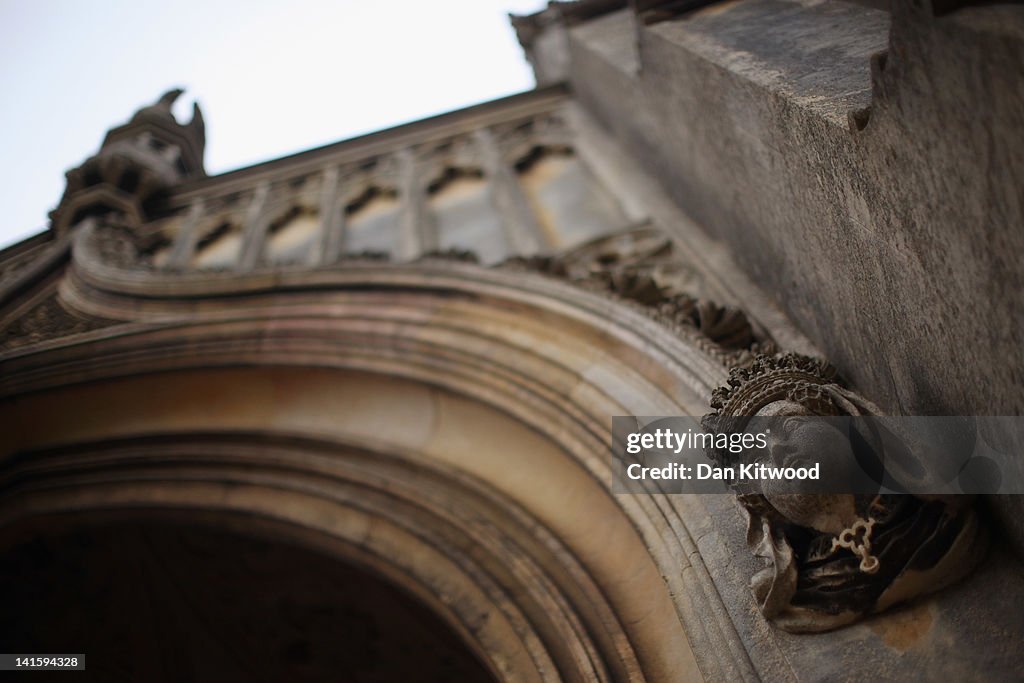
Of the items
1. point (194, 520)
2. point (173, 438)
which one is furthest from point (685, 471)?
point (173, 438)

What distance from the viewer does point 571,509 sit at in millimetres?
3688

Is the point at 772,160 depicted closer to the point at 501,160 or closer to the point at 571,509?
the point at 571,509

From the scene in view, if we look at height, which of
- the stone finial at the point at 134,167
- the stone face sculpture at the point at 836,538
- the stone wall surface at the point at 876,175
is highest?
the stone finial at the point at 134,167

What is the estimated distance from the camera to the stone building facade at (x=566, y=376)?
87.2 inches

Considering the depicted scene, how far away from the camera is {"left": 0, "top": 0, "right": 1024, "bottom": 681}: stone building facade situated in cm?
221

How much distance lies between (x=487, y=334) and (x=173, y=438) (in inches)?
76.8

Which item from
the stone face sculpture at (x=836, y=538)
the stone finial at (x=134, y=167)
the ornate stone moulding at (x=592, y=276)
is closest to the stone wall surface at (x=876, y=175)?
the stone face sculpture at (x=836, y=538)
